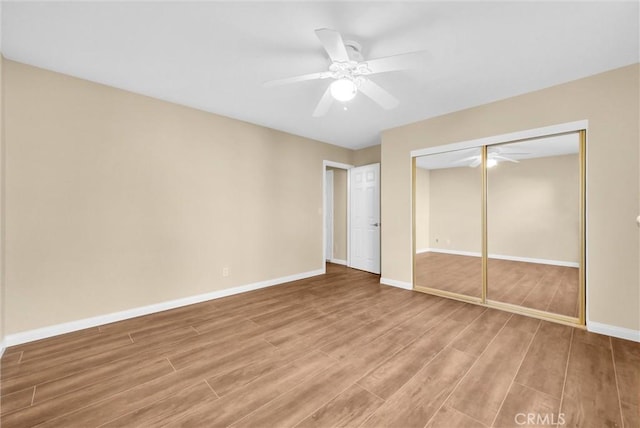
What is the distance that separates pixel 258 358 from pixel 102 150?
2.69 meters

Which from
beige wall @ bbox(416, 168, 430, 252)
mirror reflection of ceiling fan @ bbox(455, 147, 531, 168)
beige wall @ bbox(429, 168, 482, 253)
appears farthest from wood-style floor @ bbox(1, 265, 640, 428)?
mirror reflection of ceiling fan @ bbox(455, 147, 531, 168)

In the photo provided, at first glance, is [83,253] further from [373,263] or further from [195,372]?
[373,263]

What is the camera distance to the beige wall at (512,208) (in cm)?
285

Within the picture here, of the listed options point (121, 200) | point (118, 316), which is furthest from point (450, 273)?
point (121, 200)

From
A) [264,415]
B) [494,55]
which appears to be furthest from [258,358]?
[494,55]

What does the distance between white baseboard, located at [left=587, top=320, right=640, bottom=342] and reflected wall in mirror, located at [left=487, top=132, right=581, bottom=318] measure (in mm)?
204

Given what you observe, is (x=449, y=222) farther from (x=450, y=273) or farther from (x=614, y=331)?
(x=614, y=331)

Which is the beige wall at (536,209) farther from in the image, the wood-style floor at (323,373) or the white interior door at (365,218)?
the white interior door at (365,218)

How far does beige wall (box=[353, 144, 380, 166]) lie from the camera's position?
511cm

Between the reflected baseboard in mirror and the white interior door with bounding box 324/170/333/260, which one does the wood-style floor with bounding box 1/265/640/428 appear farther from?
the white interior door with bounding box 324/170/333/260

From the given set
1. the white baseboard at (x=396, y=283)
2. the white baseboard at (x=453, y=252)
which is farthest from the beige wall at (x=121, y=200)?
the white baseboard at (x=453, y=252)

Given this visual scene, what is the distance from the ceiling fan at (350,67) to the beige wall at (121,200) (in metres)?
1.85

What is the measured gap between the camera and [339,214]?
5852 millimetres
